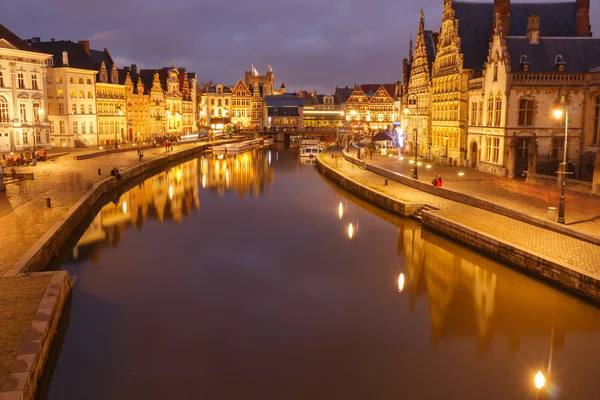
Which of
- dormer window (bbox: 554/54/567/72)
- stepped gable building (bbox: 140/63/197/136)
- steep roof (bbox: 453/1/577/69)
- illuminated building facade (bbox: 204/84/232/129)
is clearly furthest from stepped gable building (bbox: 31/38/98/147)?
illuminated building facade (bbox: 204/84/232/129)

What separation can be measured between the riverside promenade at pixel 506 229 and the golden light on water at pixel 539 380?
4.34m

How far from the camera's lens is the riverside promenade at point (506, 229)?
17.4 meters

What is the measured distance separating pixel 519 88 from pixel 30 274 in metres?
29.9

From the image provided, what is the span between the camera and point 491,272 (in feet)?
65.8

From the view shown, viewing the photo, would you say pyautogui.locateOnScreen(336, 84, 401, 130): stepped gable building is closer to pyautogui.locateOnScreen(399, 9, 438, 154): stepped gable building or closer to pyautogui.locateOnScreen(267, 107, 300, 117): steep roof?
pyautogui.locateOnScreen(267, 107, 300, 117): steep roof

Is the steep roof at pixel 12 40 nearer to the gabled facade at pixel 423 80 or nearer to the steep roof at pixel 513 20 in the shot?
the gabled facade at pixel 423 80

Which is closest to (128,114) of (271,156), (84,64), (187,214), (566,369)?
(84,64)

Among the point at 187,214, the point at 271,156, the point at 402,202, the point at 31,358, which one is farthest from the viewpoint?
the point at 271,156

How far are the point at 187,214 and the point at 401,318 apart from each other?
65.7 feet

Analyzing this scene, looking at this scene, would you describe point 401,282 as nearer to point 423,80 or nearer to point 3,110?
point 423,80

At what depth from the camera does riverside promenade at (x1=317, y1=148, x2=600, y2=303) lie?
17438mm

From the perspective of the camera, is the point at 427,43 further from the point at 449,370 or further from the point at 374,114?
the point at 374,114

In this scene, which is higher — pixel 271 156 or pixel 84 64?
pixel 84 64

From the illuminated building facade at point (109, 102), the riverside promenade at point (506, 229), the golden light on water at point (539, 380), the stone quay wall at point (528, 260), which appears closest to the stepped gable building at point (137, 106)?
the illuminated building facade at point (109, 102)
